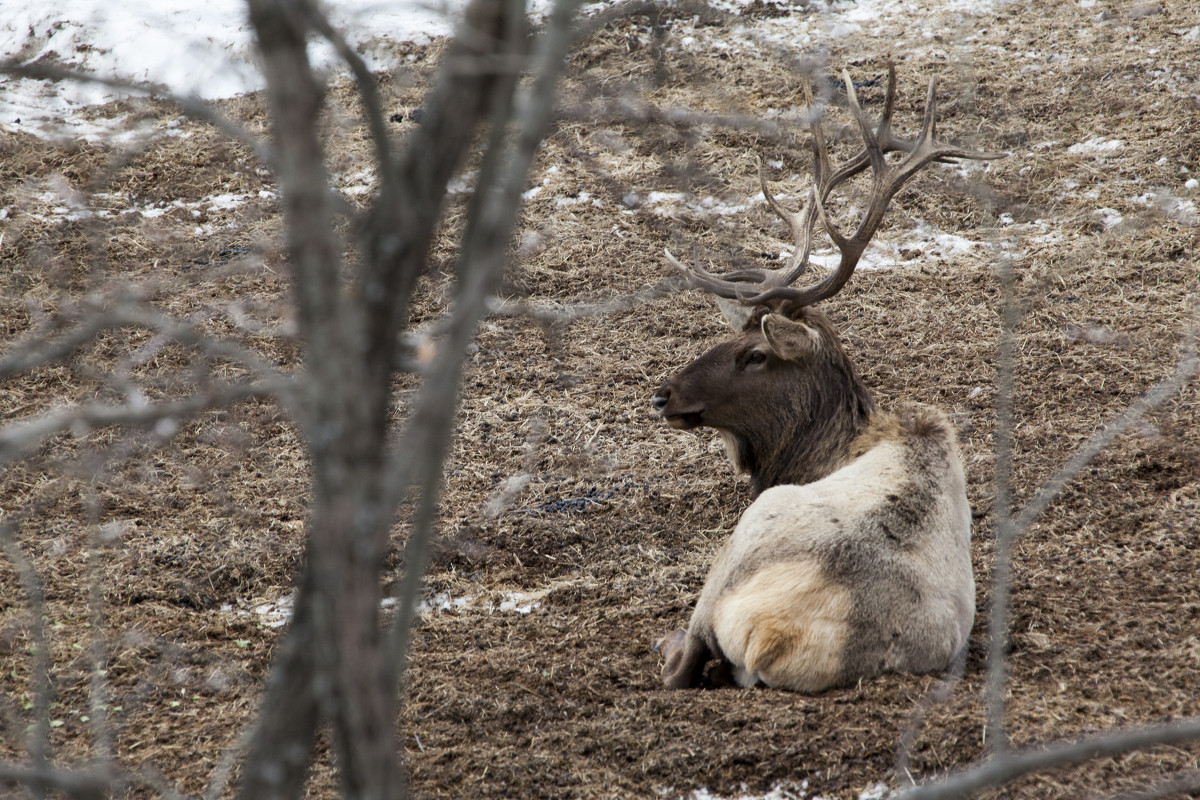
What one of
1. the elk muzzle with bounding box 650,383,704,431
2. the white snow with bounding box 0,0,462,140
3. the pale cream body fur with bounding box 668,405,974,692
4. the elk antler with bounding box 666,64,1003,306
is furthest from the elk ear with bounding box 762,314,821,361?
the white snow with bounding box 0,0,462,140

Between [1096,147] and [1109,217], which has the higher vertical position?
[1096,147]

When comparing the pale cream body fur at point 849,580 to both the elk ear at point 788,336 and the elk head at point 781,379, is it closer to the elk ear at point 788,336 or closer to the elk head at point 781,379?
the elk head at point 781,379

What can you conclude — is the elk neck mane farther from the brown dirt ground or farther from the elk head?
the brown dirt ground

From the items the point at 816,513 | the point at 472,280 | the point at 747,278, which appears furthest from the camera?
the point at 747,278

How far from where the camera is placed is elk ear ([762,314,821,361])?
191 inches

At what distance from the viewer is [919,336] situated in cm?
723

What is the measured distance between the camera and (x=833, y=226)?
5.21m

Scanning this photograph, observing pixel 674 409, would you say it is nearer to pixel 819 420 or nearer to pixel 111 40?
pixel 819 420

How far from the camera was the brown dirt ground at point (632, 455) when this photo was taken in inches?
131

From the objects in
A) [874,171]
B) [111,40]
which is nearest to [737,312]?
[874,171]

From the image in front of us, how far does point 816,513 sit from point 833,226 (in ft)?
6.07

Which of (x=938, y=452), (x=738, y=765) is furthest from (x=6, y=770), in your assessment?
(x=938, y=452)

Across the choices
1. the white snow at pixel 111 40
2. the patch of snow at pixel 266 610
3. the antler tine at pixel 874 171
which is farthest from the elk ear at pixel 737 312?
the white snow at pixel 111 40

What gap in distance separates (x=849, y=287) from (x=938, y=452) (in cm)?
410
